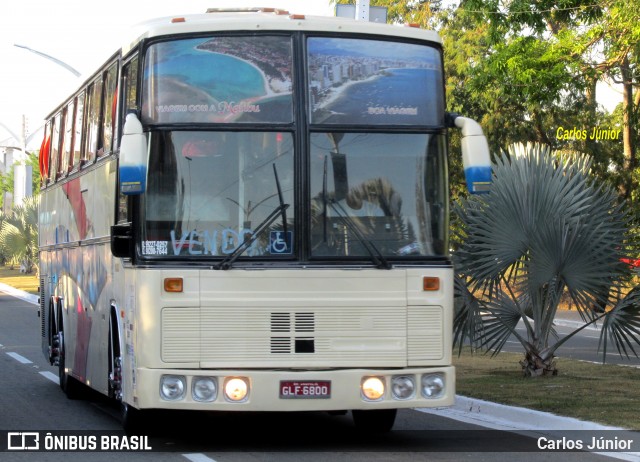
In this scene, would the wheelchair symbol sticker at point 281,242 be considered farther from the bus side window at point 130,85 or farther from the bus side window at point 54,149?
the bus side window at point 54,149

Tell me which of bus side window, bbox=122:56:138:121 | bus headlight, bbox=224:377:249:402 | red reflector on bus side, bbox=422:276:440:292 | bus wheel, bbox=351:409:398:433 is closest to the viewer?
bus headlight, bbox=224:377:249:402

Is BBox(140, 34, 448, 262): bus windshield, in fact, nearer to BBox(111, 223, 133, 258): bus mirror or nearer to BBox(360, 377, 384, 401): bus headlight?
BBox(111, 223, 133, 258): bus mirror

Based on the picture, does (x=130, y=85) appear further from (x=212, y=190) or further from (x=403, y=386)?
(x=403, y=386)

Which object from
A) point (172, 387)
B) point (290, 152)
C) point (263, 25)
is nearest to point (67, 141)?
point (263, 25)

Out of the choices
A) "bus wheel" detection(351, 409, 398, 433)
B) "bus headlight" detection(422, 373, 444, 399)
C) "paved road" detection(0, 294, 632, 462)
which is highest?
"bus headlight" detection(422, 373, 444, 399)

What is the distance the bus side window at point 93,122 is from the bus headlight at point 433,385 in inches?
185

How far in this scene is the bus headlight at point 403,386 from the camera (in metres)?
10.1

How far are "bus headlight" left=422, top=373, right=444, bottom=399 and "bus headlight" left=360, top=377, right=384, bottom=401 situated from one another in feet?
1.21

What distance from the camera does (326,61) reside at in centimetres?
1041

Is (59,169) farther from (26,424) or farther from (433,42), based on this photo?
(433,42)

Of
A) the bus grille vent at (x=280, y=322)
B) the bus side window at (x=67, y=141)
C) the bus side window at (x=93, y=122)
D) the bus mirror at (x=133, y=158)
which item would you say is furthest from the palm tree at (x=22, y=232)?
the bus grille vent at (x=280, y=322)

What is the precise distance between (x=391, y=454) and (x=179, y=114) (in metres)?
3.35

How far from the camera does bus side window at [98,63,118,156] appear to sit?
39.1 feet

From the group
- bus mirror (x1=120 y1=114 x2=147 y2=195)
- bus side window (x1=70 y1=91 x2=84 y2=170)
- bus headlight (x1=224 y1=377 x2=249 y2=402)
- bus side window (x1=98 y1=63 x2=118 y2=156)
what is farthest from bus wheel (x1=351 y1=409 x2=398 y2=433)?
bus side window (x1=70 y1=91 x2=84 y2=170)
